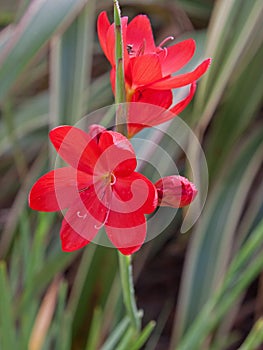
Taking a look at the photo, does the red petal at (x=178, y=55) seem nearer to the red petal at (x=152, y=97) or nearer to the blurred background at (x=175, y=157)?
the red petal at (x=152, y=97)

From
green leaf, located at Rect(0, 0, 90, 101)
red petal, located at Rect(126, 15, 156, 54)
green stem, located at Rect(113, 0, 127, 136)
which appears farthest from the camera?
green leaf, located at Rect(0, 0, 90, 101)

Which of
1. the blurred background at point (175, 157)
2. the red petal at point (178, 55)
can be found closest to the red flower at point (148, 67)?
the red petal at point (178, 55)

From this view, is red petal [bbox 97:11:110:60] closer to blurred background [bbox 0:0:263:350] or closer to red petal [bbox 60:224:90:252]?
red petal [bbox 60:224:90:252]

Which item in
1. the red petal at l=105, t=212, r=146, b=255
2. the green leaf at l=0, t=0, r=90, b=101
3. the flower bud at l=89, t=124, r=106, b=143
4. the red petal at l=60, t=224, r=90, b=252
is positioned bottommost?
the green leaf at l=0, t=0, r=90, b=101

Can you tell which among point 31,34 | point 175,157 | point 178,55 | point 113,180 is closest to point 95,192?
point 113,180

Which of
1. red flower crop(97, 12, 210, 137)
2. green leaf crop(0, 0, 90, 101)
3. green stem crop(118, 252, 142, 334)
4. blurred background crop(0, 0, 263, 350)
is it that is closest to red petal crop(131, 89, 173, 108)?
red flower crop(97, 12, 210, 137)

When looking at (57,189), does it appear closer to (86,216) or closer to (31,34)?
(86,216)

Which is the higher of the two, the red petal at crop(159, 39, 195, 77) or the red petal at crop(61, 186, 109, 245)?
the red petal at crop(159, 39, 195, 77)
